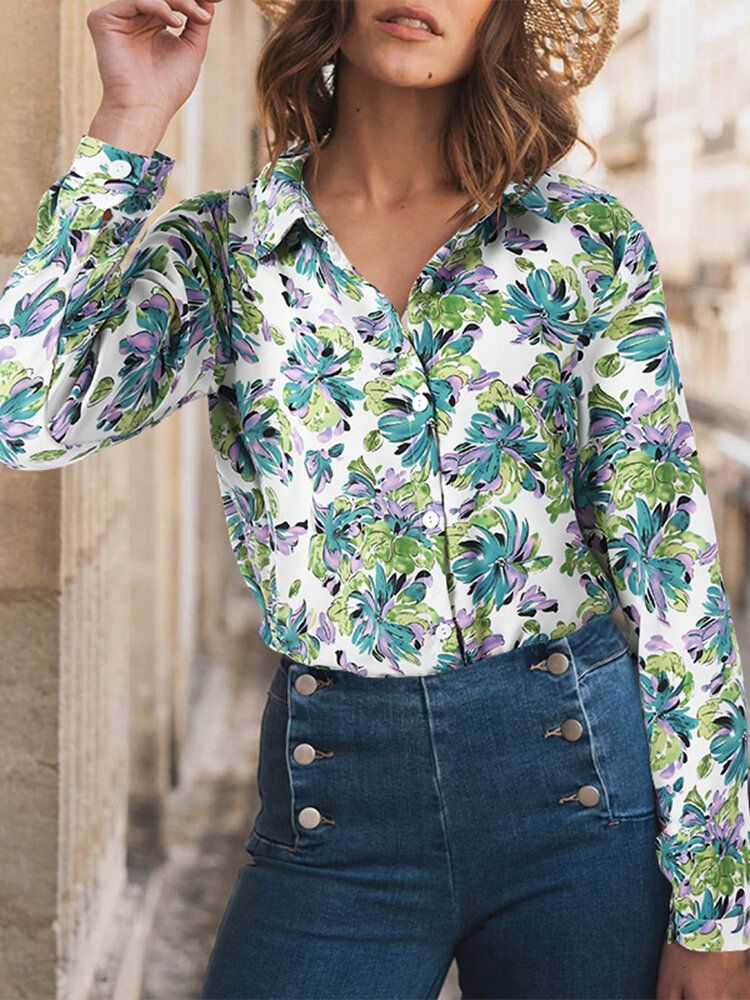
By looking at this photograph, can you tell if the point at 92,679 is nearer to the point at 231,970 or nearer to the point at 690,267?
the point at 231,970

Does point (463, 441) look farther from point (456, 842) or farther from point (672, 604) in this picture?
point (456, 842)

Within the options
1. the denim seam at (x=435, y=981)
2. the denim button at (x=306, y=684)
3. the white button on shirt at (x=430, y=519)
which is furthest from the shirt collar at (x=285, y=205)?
the denim seam at (x=435, y=981)

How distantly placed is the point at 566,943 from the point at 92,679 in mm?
1028

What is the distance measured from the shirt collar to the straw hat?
164 millimetres

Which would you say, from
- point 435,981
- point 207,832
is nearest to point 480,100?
point 435,981

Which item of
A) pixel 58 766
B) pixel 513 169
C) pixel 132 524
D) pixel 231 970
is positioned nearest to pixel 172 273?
pixel 513 169

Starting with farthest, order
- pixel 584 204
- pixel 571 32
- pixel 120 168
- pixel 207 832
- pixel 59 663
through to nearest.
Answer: pixel 207 832
pixel 59 663
pixel 571 32
pixel 584 204
pixel 120 168

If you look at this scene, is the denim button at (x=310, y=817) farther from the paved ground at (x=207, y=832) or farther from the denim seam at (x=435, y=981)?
the paved ground at (x=207, y=832)

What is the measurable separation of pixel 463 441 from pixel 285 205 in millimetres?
253

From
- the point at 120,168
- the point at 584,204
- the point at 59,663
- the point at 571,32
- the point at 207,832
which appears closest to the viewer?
the point at 120,168

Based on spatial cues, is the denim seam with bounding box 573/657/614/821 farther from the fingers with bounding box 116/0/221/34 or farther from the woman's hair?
the fingers with bounding box 116/0/221/34

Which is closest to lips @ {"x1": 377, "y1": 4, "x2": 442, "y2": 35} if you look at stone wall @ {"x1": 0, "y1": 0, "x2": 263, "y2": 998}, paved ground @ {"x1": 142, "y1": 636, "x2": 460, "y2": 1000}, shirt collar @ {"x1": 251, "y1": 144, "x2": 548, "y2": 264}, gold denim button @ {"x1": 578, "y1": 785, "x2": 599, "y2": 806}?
shirt collar @ {"x1": 251, "y1": 144, "x2": 548, "y2": 264}

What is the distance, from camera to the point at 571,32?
1377mm

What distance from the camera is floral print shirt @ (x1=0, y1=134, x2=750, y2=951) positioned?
3.93ft
